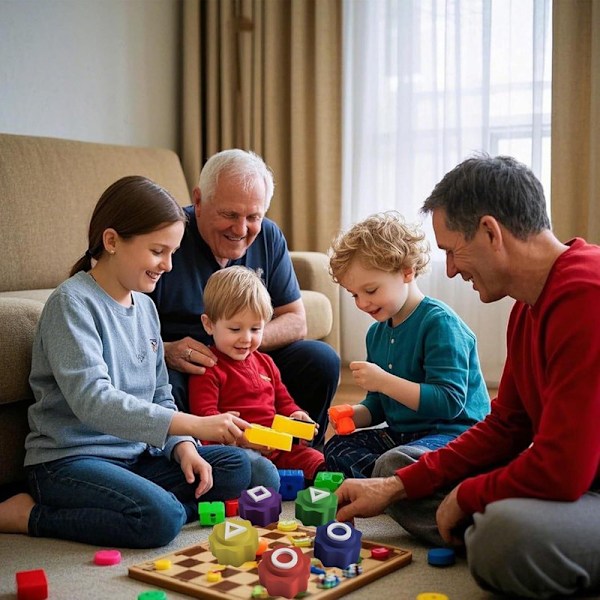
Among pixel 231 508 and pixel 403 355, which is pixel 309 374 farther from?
pixel 231 508

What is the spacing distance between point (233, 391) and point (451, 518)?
889mm

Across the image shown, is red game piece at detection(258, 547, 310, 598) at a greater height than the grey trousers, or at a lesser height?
lesser

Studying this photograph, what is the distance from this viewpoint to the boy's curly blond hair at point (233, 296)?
7.50 ft

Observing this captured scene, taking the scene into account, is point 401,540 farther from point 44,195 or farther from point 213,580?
point 44,195

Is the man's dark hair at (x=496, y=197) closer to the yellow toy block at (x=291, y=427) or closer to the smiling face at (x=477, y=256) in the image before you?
the smiling face at (x=477, y=256)

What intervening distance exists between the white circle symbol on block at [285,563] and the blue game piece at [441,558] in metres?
0.31

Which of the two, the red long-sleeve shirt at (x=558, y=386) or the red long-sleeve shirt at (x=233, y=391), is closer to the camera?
the red long-sleeve shirt at (x=558, y=386)

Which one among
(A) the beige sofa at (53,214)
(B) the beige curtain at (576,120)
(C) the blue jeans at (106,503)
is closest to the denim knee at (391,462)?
(C) the blue jeans at (106,503)

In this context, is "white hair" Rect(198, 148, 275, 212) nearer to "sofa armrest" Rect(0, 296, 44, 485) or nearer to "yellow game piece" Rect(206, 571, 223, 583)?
"sofa armrest" Rect(0, 296, 44, 485)

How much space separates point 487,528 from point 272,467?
85 centimetres

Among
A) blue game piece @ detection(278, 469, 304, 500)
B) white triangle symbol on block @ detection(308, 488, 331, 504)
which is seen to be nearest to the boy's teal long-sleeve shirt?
blue game piece @ detection(278, 469, 304, 500)

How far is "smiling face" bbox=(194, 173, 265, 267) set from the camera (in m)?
2.47

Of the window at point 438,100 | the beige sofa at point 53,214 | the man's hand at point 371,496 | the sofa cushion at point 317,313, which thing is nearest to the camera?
the man's hand at point 371,496

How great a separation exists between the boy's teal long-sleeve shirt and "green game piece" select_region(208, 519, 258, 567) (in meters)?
0.58
